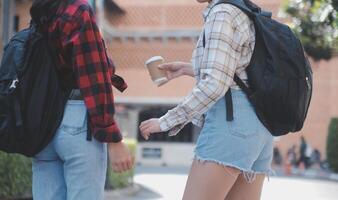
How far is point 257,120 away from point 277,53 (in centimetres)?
30

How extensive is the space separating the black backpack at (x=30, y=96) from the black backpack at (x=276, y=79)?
0.77 metres

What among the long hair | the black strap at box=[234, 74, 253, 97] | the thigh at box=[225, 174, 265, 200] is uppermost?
the long hair

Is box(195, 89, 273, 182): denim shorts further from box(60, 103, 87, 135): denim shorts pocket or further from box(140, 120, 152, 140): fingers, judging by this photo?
box(60, 103, 87, 135): denim shorts pocket

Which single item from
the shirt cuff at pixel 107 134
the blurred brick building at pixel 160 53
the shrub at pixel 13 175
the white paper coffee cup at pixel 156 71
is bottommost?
the blurred brick building at pixel 160 53

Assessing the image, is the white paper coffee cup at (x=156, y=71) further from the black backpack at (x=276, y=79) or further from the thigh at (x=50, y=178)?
the thigh at (x=50, y=178)

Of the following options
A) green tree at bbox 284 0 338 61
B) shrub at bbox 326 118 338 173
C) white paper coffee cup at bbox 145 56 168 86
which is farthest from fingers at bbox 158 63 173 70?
shrub at bbox 326 118 338 173

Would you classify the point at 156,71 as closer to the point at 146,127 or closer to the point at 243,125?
the point at 146,127

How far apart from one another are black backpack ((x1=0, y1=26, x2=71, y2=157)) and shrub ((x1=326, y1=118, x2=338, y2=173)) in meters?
22.2

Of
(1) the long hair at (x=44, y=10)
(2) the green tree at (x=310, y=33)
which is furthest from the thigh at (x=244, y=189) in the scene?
(2) the green tree at (x=310, y=33)

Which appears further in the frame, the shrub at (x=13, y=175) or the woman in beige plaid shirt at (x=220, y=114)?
the shrub at (x=13, y=175)

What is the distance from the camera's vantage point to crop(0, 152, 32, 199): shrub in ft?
27.6

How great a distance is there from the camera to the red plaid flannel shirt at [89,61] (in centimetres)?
265

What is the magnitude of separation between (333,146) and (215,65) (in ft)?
74.5

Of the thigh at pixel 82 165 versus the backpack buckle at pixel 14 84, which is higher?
the backpack buckle at pixel 14 84
